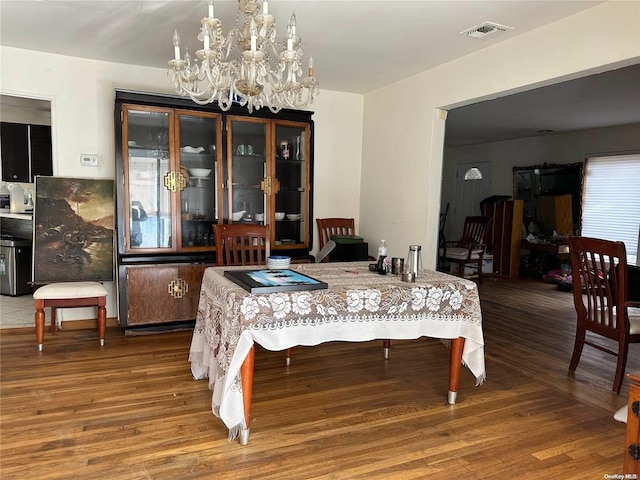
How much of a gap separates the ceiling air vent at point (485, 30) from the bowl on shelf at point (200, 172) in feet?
7.78

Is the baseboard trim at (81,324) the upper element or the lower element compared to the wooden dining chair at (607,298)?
lower

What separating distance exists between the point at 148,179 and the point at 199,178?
1.45ft

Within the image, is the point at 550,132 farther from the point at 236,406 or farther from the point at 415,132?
the point at 236,406

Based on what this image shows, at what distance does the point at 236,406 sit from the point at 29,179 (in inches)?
213

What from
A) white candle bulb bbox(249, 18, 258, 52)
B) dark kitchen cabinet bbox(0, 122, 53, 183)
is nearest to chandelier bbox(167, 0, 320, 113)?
white candle bulb bbox(249, 18, 258, 52)

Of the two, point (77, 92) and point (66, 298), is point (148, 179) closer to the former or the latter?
point (77, 92)

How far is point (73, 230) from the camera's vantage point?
3.91m

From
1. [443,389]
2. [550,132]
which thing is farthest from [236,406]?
[550,132]

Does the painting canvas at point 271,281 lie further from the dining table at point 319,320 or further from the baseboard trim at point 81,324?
the baseboard trim at point 81,324

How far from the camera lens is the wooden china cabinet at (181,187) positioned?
11.9ft

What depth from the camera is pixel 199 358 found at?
286 centimetres

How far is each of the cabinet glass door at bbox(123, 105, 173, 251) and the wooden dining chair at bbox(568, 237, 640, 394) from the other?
3.24 metres

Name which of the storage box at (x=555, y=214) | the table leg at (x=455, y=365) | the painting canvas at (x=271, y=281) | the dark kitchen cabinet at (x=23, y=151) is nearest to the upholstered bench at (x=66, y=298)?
the painting canvas at (x=271, y=281)

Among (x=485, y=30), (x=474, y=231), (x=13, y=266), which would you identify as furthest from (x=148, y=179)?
(x=474, y=231)
